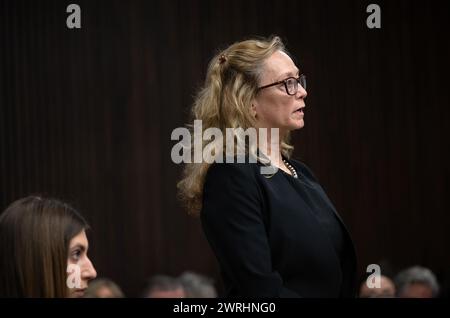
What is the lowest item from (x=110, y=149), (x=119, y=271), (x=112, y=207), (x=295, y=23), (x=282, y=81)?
(x=119, y=271)

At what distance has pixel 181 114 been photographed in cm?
486

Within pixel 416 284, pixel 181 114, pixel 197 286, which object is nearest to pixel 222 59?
pixel 197 286

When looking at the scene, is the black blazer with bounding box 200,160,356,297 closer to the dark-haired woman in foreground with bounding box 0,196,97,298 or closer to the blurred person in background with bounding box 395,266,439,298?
the dark-haired woman in foreground with bounding box 0,196,97,298

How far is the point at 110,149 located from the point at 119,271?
2.20 feet

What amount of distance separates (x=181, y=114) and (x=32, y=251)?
3090 mm

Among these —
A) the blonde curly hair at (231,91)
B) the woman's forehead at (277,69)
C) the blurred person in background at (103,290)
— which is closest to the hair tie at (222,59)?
the blonde curly hair at (231,91)

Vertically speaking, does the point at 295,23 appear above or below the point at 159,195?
above

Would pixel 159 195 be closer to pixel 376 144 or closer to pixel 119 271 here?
pixel 119 271

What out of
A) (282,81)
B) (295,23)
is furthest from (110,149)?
(282,81)

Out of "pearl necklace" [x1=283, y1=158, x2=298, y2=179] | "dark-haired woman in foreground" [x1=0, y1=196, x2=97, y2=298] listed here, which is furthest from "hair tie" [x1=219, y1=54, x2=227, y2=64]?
"dark-haired woman in foreground" [x1=0, y1=196, x2=97, y2=298]

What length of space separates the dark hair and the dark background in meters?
2.74

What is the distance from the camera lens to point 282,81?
213 cm
